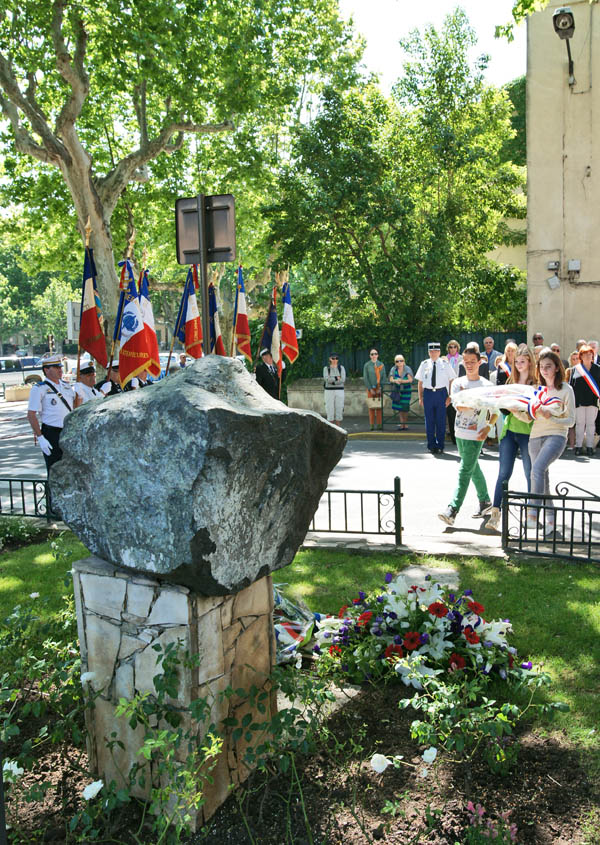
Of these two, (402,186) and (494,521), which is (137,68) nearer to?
(402,186)

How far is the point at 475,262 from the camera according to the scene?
69.2 ft

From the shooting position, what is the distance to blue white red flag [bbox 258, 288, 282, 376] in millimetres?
11703

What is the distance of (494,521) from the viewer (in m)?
7.69

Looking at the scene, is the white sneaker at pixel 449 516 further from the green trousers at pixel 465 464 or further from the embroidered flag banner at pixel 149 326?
the embroidered flag banner at pixel 149 326

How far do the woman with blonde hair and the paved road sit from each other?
0.91 feet

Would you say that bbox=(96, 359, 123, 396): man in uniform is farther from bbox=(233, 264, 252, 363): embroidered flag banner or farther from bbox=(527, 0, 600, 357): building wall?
bbox=(527, 0, 600, 357): building wall

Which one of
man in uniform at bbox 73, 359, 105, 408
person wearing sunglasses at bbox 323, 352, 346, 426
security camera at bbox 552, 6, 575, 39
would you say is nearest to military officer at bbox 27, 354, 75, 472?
man in uniform at bbox 73, 359, 105, 408

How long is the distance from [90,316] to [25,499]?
2984mm

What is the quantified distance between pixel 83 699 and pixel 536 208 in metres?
16.2

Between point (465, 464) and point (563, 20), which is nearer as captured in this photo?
point (465, 464)

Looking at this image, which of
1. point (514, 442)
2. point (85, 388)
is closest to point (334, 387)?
point (85, 388)

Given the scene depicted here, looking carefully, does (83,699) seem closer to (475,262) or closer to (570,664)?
(570,664)

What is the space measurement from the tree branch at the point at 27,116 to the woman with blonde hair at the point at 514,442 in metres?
13.4

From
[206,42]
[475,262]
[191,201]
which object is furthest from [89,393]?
[475,262]
